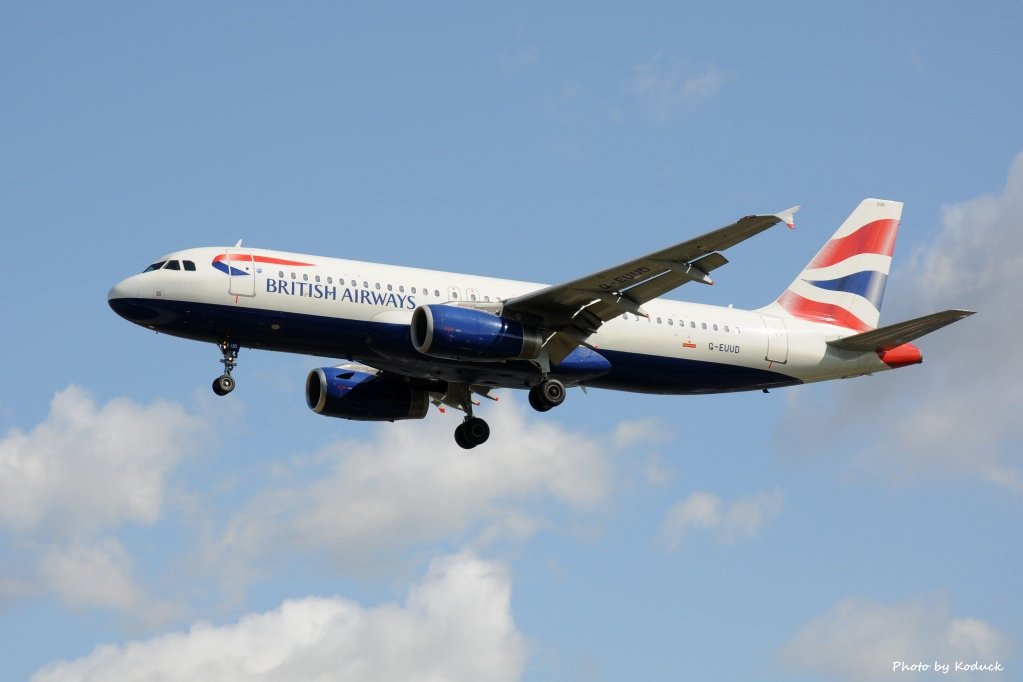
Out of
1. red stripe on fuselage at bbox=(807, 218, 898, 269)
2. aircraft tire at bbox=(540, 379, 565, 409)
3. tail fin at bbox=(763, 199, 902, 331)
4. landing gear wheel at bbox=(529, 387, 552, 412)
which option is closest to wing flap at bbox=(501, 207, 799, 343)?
aircraft tire at bbox=(540, 379, 565, 409)

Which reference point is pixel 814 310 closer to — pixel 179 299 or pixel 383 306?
pixel 383 306

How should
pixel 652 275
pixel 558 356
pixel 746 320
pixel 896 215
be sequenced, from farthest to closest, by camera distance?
pixel 896 215, pixel 746 320, pixel 558 356, pixel 652 275

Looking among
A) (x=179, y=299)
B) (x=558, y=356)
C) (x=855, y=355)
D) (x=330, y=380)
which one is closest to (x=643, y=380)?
(x=558, y=356)

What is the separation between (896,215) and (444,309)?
63.0 ft

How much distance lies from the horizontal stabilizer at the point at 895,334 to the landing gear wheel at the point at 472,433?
11178mm

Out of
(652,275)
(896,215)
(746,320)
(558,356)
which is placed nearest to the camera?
(652,275)

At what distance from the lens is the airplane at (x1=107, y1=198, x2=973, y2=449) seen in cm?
4072

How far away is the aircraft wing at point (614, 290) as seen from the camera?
3797 cm

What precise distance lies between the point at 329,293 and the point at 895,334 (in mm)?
17039

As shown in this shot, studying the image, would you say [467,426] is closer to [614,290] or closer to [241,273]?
[614,290]

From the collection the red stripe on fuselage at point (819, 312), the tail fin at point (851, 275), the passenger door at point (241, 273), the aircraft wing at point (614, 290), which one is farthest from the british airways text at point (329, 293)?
the red stripe on fuselage at point (819, 312)

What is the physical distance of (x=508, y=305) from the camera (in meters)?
41.8

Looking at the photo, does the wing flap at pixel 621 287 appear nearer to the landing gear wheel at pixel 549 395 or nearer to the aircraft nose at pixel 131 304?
the landing gear wheel at pixel 549 395

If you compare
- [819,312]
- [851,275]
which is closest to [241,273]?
[819,312]
